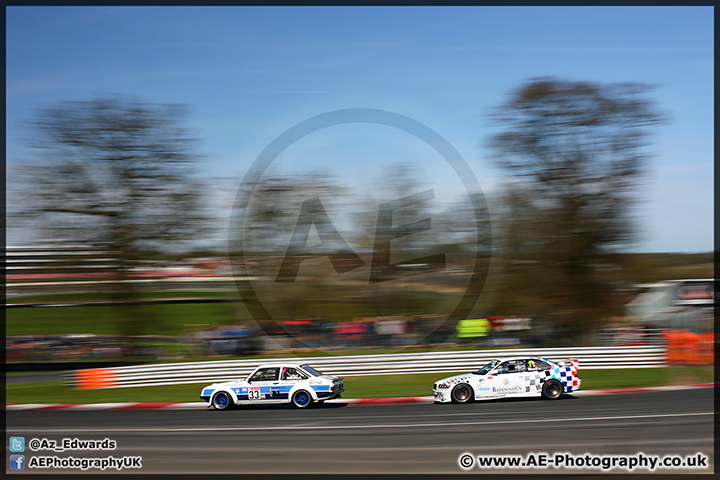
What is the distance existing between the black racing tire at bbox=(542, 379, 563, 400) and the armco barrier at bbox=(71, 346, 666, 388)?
3.92 metres

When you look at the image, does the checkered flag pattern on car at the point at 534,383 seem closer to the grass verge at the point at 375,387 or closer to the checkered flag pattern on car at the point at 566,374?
the checkered flag pattern on car at the point at 566,374

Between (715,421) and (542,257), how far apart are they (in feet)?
41.9

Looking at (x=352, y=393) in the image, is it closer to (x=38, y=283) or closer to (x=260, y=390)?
(x=260, y=390)

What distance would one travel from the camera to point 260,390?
36.7 ft

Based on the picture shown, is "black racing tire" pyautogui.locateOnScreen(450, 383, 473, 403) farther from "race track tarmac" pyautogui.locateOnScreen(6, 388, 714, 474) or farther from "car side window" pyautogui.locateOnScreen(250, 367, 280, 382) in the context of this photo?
"car side window" pyautogui.locateOnScreen(250, 367, 280, 382)

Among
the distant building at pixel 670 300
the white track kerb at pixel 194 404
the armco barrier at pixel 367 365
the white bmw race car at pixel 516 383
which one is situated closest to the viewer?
the white bmw race car at pixel 516 383

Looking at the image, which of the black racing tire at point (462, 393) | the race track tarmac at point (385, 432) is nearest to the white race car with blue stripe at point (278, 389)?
the race track tarmac at point (385, 432)

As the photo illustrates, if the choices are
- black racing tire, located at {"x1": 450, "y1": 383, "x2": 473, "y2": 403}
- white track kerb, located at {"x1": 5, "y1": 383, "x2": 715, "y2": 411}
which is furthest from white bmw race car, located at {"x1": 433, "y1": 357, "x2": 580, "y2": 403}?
white track kerb, located at {"x1": 5, "y1": 383, "x2": 715, "y2": 411}

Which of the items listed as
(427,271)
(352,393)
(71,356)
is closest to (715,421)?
(352,393)

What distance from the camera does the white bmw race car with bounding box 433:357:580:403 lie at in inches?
436

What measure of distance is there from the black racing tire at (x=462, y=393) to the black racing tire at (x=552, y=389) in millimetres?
1395

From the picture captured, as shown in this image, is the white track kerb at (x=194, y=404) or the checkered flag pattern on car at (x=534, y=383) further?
the white track kerb at (x=194, y=404)

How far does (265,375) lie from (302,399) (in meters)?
0.86

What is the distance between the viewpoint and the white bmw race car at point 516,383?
1107cm
